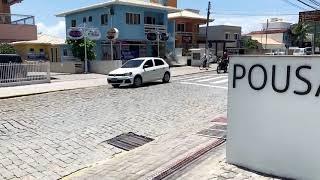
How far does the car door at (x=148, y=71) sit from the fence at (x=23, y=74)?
620 cm

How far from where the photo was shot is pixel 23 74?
20906 mm

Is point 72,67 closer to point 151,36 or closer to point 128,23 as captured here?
point 128,23

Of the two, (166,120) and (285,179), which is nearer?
(285,179)

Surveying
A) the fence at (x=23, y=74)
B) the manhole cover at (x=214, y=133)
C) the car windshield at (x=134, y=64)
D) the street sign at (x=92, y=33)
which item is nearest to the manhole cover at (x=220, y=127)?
the manhole cover at (x=214, y=133)

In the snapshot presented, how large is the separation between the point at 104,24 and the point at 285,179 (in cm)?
3310

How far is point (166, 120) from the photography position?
10570mm

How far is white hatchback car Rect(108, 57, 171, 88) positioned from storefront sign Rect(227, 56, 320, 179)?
1379 cm

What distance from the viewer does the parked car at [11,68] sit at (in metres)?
19.9

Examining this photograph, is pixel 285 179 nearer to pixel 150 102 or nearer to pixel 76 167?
pixel 76 167

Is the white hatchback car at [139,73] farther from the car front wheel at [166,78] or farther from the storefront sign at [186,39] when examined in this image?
the storefront sign at [186,39]

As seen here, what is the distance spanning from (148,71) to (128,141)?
12228mm

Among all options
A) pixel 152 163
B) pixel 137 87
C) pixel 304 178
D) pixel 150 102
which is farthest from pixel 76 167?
pixel 137 87

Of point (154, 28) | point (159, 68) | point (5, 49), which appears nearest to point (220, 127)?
point (159, 68)

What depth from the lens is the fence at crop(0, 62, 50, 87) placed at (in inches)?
787
